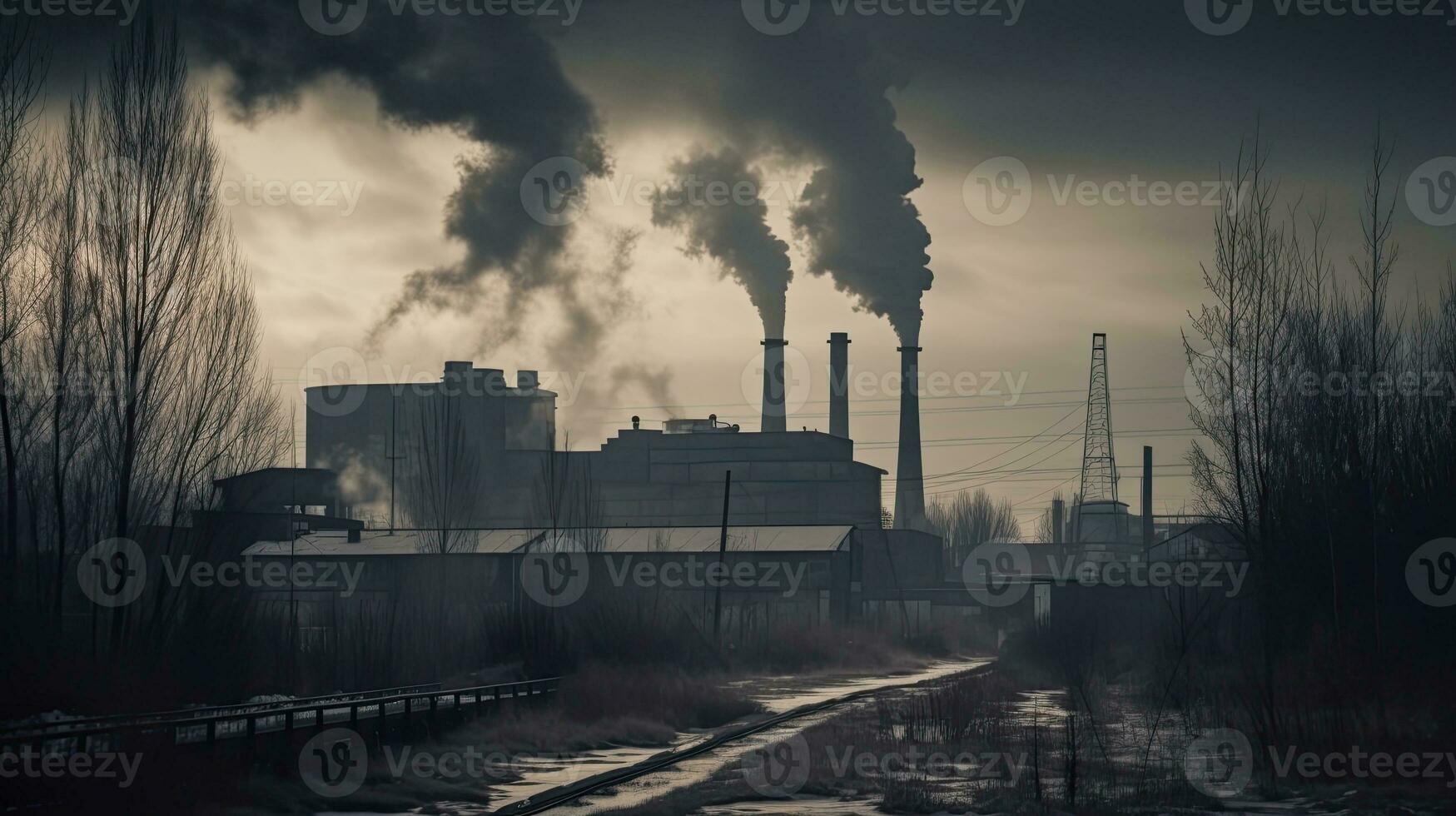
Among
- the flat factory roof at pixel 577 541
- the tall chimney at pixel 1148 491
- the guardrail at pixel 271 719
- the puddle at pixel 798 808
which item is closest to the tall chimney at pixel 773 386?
the flat factory roof at pixel 577 541

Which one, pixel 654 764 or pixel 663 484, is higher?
pixel 663 484

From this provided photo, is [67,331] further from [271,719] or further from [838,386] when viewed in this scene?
[838,386]

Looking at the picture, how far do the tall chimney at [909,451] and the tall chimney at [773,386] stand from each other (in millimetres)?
5849

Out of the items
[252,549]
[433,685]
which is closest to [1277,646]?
[433,685]

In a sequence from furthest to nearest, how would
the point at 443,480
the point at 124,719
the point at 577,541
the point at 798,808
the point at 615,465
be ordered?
the point at 615,465
the point at 443,480
the point at 577,541
the point at 798,808
the point at 124,719

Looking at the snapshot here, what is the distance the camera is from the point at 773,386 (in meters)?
70.1

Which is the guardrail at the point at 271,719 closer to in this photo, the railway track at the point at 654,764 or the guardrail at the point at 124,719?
the guardrail at the point at 124,719

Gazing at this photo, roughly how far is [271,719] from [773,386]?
173 feet

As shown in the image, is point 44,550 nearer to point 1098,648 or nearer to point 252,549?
point 1098,648

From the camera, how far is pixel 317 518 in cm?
5591

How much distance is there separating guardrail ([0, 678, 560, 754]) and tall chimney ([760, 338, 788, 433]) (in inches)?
1470

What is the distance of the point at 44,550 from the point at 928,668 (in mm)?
33683

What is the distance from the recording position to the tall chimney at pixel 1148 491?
66.5m

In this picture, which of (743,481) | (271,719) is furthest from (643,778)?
(743,481)
